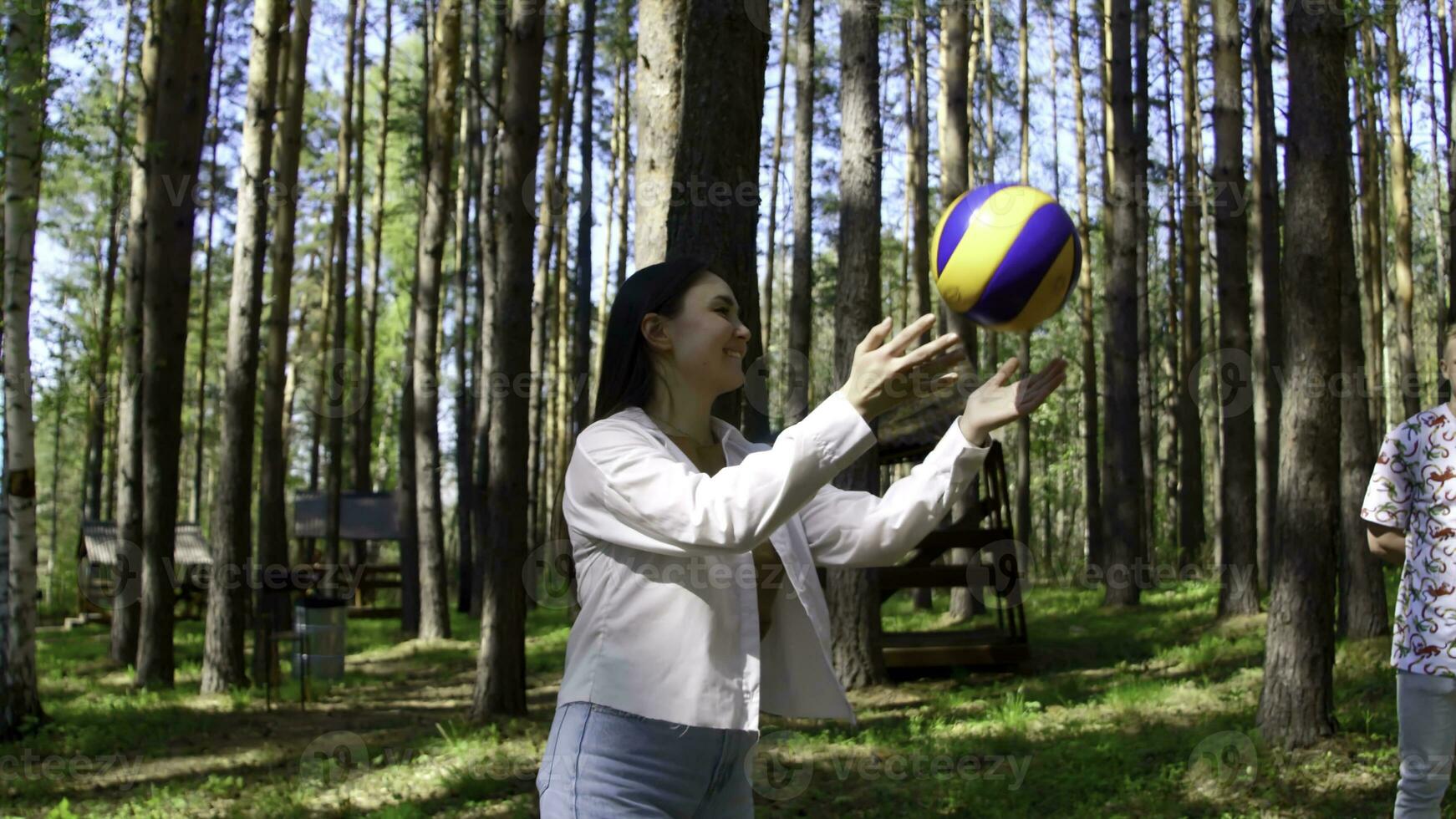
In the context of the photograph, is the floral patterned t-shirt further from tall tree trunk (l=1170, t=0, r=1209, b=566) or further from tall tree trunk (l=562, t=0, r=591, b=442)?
tall tree trunk (l=562, t=0, r=591, b=442)

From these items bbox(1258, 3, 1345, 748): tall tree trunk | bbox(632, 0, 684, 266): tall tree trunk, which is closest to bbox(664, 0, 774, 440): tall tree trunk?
bbox(632, 0, 684, 266): tall tree trunk

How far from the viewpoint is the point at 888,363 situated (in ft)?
7.53

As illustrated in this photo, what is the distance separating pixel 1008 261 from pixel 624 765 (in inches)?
56.8

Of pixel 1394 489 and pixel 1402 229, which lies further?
pixel 1402 229

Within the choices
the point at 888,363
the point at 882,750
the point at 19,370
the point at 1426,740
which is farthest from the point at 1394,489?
the point at 19,370

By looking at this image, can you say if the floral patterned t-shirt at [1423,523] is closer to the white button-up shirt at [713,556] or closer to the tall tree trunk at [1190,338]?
the white button-up shirt at [713,556]

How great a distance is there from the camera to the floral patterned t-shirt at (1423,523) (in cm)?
437

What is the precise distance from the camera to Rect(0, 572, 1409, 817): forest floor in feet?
23.4

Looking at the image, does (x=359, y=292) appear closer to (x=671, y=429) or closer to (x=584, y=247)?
(x=584, y=247)

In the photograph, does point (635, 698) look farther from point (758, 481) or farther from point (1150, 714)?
point (1150, 714)

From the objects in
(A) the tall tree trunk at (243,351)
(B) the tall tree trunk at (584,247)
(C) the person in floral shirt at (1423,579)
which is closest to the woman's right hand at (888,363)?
(C) the person in floral shirt at (1423,579)

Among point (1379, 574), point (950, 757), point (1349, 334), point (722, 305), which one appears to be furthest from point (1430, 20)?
point (722, 305)

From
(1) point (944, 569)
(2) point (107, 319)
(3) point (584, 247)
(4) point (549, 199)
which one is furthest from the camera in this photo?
(2) point (107, 319)

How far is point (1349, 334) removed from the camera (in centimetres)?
1145
